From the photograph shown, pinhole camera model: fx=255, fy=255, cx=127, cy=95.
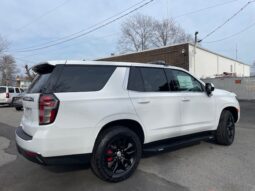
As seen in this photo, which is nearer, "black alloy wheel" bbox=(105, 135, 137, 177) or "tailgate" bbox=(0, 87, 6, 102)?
"black alloy wheel" bbox=(105, 135, 137, 177)

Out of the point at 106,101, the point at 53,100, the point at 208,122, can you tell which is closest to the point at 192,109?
the point at 208,122

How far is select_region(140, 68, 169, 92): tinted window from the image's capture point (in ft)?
15.3

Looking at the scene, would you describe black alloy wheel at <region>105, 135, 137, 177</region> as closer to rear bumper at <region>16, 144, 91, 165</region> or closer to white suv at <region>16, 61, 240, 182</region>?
white suv at <region>16, 61, 240, 182</region>

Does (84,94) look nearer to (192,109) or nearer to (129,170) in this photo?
(129,170)

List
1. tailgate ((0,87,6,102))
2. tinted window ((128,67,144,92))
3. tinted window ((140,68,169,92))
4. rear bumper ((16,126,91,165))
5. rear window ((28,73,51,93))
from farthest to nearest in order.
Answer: tailgate ((0,87,6,102)), tinted window ((140,68,169,92)), tinted window ((128,67,144,92)), rear window ((28,73,51,93)), rear bumper ((16,126,91,165))

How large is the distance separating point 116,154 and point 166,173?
1.00 m

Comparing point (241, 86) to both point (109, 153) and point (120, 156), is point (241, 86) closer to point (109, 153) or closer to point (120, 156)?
point (120, 156)

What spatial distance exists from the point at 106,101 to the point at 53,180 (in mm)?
Answer: 1607

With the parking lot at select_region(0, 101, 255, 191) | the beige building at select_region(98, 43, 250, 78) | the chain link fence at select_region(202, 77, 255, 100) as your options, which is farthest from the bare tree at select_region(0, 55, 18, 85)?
the parking lot at select_region(0, 101, 255, 191)

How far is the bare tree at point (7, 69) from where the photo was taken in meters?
56.6

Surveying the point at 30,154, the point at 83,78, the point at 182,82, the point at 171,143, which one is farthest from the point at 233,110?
the point at 30,154

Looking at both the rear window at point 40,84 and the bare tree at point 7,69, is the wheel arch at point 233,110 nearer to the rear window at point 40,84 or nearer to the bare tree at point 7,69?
the rear window at point 40,84

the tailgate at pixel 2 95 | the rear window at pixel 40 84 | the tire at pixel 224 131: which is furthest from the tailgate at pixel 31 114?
the tailgate at pixel 2 95

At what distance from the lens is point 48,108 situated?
11.5 feet
